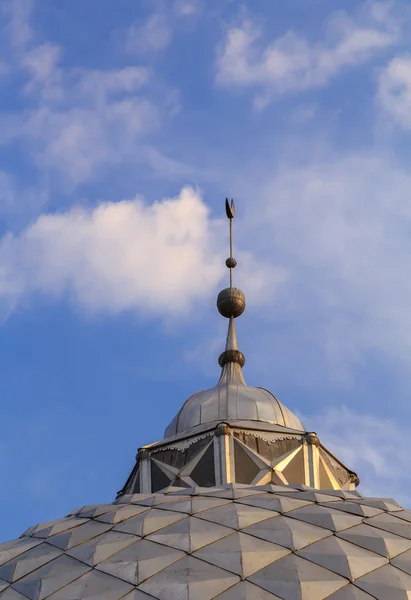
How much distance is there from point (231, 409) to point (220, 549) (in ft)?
39.4

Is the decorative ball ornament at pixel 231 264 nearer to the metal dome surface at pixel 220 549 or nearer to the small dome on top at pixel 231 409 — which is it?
the small dome on top at pixel 231 409

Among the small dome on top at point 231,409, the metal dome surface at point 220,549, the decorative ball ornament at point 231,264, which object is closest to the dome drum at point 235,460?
the small dome on top at point 231,409

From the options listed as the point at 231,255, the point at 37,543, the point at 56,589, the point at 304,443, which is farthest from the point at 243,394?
the point at 56,589

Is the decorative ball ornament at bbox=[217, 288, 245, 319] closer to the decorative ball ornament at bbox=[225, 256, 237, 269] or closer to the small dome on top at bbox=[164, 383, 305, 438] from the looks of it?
the decorative ball ornament at bbox=[225, 256, 237, 269]

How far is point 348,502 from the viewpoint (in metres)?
25.4

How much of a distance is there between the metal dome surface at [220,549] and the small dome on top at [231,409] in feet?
25.8

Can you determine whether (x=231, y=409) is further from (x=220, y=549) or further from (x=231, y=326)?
(x=220, y=549)

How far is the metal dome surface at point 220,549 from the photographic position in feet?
68.8

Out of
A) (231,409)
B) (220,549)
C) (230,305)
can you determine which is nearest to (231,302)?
(230,305)

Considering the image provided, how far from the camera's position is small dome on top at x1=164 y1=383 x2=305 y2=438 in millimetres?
34094

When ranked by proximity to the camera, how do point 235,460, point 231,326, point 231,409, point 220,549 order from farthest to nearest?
point 231,326 → point 231,409 → point 235,460 → point 220,549

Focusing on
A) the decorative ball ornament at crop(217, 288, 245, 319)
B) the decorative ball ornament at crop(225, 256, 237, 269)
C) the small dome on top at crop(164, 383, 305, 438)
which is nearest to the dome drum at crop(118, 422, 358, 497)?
the small dome on top at crop(164, 383, 305, 438)

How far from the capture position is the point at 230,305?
4019 cm

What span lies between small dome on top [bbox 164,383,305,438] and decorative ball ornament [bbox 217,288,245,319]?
4828 millimetres
